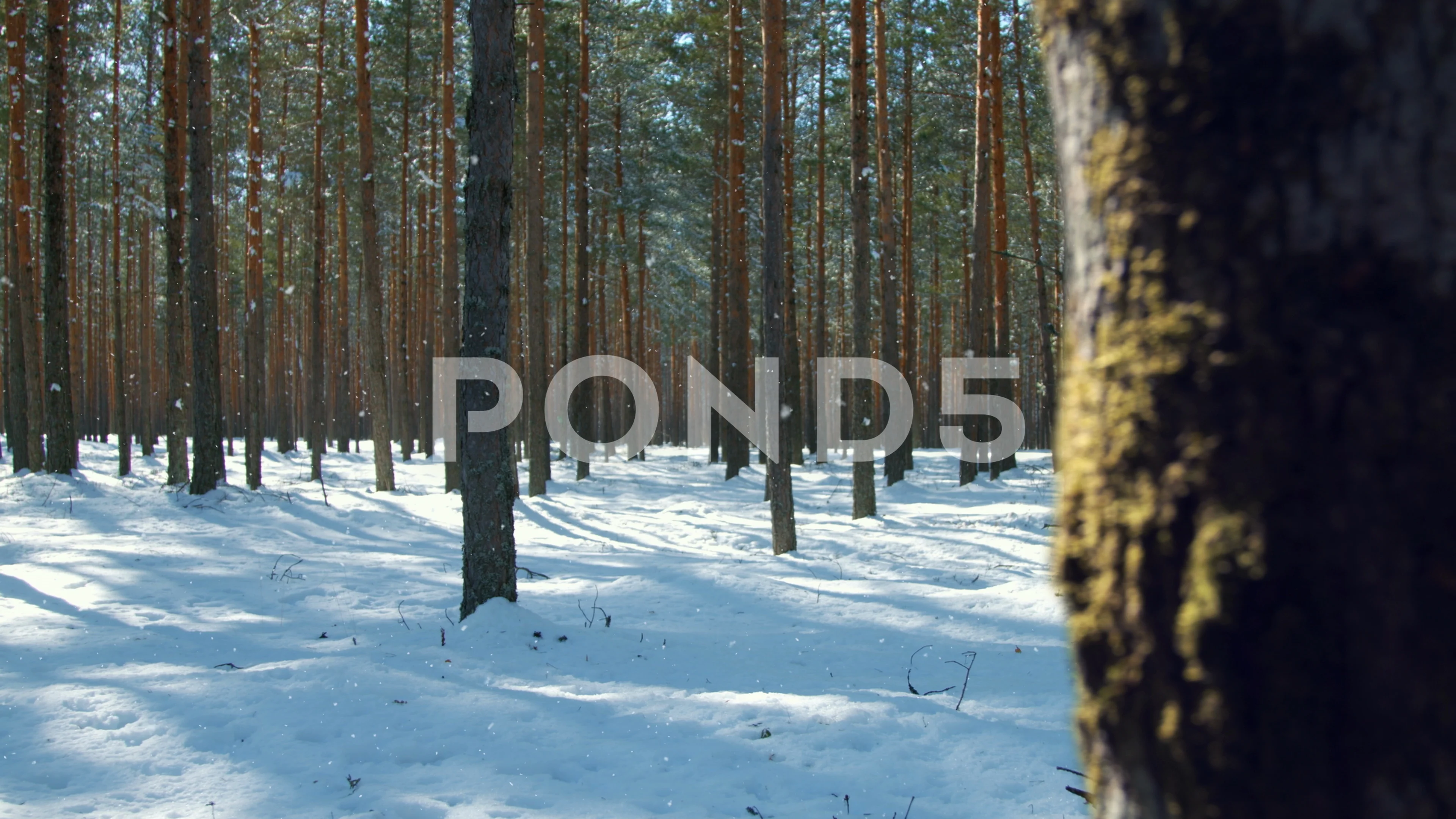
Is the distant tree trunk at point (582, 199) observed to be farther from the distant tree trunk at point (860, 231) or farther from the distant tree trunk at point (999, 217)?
the distant tree trunk at point (999, 217)

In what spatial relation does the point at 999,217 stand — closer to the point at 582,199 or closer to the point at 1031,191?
the point at 1031,191

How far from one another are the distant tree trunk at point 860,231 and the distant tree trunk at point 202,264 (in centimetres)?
850

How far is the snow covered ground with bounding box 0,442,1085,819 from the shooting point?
3.34 metres

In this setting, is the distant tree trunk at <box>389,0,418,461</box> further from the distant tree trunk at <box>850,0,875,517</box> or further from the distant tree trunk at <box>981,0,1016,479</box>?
the distant tree trunk at <box>981,0,1016,479</box>

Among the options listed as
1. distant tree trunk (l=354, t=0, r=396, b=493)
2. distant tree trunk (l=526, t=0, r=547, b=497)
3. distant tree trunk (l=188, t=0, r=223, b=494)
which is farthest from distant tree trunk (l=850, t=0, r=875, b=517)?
distant tree trunk (l=188, t=0, r=223, b=494)

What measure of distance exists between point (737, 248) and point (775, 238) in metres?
6.78

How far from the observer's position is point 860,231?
37.2 ft

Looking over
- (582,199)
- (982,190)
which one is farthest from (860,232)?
(582,199)

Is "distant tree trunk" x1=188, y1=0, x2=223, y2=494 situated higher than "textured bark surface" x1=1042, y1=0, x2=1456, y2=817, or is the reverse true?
"distant tree trunk" x1=188, y1=0, x2=223, y2=494

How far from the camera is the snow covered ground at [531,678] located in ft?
11.0

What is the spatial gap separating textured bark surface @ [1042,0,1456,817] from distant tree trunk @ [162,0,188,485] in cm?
1378

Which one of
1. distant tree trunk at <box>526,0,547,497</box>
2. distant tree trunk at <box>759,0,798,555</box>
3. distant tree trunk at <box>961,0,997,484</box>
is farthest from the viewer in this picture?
distant tree trunk at <box>961,0,997,484</box>

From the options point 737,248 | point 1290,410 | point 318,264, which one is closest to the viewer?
point 1290,410

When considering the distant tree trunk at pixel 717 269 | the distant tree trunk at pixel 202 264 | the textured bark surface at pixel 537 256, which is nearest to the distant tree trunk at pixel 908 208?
the distant tree trunk at pixel 717 269
